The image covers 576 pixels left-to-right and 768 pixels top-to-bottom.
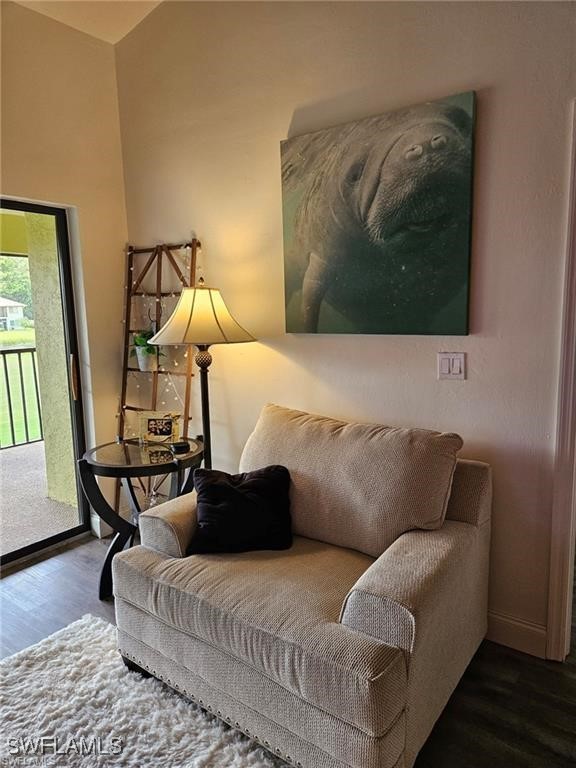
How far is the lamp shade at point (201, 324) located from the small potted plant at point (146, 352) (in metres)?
0.62

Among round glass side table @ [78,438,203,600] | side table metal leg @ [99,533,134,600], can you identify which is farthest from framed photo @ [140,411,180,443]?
side table metal leg @ [99,533,134,600]

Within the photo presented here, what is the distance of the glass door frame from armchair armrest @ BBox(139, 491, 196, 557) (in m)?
1.45

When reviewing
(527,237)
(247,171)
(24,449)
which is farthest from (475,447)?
(24,449)

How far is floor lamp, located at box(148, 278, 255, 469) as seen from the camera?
2459mm

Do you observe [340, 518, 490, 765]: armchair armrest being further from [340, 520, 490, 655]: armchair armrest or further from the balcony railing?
the balcony railing

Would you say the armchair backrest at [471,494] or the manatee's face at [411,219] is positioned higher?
the manatee's face at [411,219]

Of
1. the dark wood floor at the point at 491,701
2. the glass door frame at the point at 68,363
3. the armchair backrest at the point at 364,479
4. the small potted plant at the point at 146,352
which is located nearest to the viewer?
the dark wood floor at the point at 491,701

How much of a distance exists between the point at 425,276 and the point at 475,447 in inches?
29.6

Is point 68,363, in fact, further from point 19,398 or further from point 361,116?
point 361,116

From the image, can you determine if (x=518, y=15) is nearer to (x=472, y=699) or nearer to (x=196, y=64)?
(x=196, y=64)

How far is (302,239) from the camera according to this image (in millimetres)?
2479

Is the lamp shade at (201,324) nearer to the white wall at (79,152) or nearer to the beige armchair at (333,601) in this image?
the beige armchair at (333,601)

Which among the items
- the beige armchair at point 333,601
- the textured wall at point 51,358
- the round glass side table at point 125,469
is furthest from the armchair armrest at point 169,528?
the textured wall at point 51,358

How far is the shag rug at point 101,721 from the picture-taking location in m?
1.63
